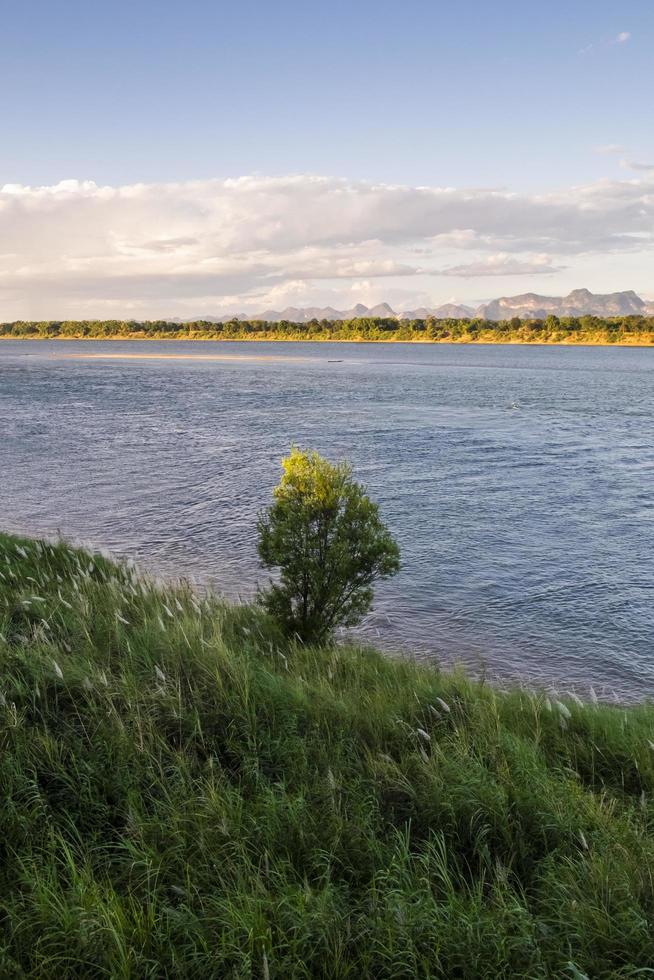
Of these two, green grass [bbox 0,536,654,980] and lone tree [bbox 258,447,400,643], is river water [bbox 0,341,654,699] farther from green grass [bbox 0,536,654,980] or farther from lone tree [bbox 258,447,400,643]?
green grass [bbox 0,536,654,980]

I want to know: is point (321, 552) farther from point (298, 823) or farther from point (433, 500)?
point (433, 500)

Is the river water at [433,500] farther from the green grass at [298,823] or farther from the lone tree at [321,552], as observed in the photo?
the green grass at [298,823]

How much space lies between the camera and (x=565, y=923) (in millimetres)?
4188

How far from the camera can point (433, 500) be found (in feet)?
86.1

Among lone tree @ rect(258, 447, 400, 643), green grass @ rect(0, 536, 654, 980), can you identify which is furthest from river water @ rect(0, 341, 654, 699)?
green grass @ rect(0, 536, 654, 980)

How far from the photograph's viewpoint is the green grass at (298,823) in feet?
13.5

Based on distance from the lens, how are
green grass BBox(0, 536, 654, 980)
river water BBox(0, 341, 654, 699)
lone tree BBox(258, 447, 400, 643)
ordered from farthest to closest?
river water BBox(0, 341, 654, 699) → lone tree BBox(258, 447, 400, 643) → green grass BBox(0, 536, 654, 980)

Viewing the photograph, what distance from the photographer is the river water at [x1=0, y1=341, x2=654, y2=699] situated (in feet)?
48.7

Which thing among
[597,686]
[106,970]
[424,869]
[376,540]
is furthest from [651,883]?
[597,686]

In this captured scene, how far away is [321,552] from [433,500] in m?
15.1

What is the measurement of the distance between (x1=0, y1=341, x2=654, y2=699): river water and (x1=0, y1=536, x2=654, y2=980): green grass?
6.37 meters

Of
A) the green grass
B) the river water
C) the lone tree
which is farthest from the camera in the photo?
the river water

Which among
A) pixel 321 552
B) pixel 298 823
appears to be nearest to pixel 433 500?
pixel 321 552

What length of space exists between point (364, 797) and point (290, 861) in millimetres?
899
